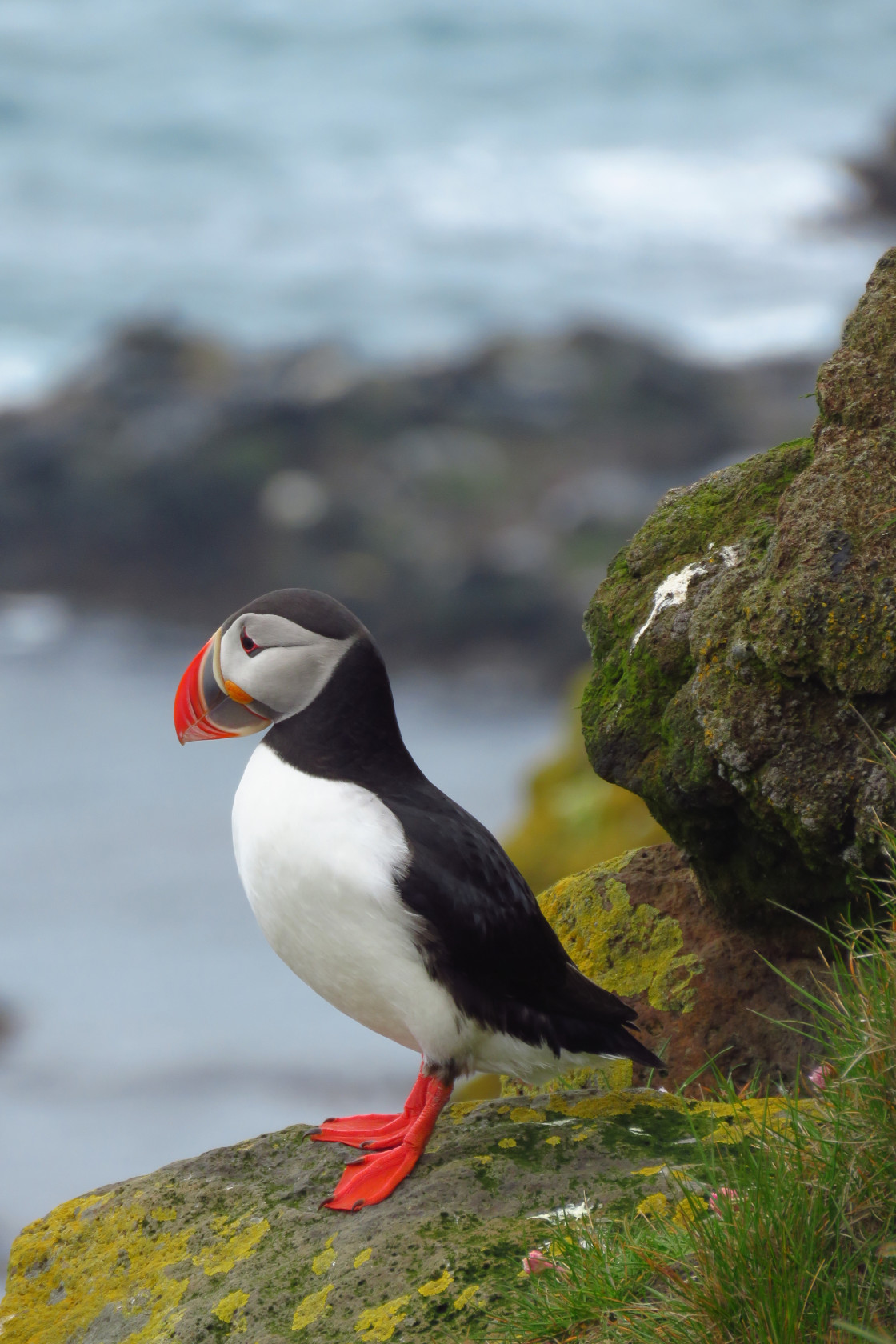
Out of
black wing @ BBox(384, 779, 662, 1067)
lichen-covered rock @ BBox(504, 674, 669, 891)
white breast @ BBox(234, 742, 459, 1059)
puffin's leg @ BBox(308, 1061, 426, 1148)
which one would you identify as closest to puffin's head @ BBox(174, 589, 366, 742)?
white breast @ BBox(234, 742, 459, 1059)

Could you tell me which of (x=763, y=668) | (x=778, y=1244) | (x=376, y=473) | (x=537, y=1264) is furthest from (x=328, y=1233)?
(x=376, y=473)

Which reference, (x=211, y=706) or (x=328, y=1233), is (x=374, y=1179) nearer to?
(x=328, y=1233)

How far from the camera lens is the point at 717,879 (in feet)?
14.5

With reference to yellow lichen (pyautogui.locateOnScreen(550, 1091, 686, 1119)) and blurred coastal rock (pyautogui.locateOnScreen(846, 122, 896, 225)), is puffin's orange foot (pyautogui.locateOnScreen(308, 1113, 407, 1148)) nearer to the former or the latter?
yellow lichen (pyautogui.locateOnScreen(550, 1091, 686, 1119))

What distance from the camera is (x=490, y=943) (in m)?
3.73

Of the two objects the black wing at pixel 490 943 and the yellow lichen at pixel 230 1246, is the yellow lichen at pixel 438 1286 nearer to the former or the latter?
the yellow lichen at pixel 230 1246

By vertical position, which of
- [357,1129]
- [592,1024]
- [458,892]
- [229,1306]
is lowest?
[229,1306]

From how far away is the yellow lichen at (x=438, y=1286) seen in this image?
3180 mm

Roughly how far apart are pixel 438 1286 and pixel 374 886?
3.21 ft

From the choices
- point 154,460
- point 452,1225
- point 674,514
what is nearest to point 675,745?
point 674,514

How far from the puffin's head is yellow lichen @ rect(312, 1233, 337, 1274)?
138 cm

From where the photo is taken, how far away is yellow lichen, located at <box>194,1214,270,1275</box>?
3.60m

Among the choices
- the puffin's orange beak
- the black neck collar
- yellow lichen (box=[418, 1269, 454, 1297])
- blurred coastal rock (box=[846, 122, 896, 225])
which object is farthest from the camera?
blurred coastal rock (box=[846, 122, 896, 225])

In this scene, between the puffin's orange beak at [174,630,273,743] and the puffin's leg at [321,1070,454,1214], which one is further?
the puffin's orange beak at [174,630,273,743]
